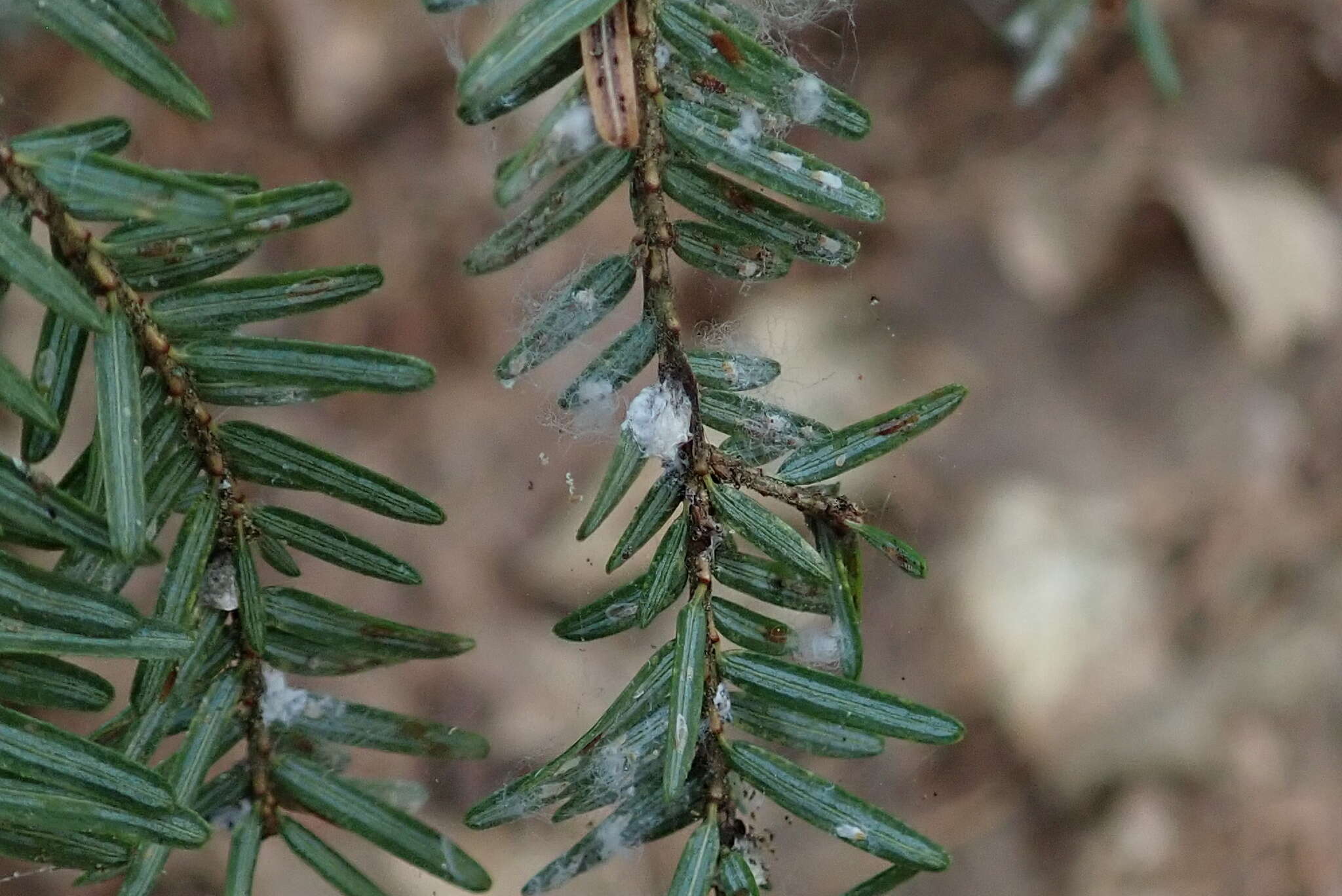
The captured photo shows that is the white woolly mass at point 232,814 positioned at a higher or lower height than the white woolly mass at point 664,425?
lower

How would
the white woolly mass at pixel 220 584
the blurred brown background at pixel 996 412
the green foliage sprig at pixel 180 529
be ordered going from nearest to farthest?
1. the green foliage sprig at pixel 180 529
2. the white woolly mass at pixel 220 584
3. the blurred brown background at pixel 996 412

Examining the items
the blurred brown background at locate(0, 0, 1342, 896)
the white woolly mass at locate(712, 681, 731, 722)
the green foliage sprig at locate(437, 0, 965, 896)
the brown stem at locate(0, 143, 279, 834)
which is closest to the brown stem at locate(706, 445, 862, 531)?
the green foliage sprig at locate(437, 0, 965, 896)

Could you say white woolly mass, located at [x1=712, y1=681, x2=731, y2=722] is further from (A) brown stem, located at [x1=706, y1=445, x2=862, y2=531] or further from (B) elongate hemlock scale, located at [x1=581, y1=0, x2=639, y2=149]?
(B) elongate hemlock scale, located at [x1=581, y1=0, x2=639, y2=149]

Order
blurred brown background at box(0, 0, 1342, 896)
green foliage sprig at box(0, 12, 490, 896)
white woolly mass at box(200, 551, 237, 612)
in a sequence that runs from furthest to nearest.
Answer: blurred brown background at box(0, 0, 1342, 896) < white woolly mass at box(200, 551, 237, 612) < green foliage sprig at box(0, 12, 490, 896)

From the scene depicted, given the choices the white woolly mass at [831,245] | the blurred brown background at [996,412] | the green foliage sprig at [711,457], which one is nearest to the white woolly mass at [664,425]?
the green foliage sprig at [711,457]

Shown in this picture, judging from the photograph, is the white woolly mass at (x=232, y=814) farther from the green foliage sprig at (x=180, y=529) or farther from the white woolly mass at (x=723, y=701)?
the white woolly mass at (x=723, y=701)

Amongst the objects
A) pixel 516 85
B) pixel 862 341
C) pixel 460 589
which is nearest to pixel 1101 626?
pixel 862 341
